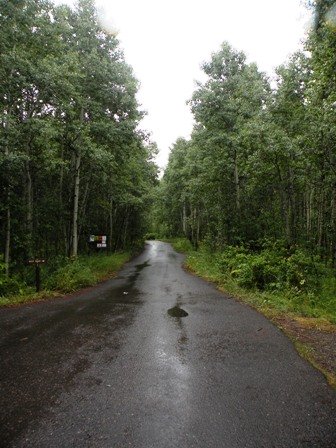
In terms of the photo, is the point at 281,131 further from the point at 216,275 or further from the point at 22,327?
the point at 22,327

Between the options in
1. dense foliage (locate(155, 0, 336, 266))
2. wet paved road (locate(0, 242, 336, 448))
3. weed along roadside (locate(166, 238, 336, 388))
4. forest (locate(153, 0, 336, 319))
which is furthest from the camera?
dense foliage (locate(155, 0, 336, 266))

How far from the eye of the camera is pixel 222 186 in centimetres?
2202

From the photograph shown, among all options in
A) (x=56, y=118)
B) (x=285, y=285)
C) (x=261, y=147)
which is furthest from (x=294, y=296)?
(x=56, y=118)

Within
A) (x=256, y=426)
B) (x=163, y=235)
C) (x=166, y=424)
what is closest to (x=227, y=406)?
(x=256, y=426)

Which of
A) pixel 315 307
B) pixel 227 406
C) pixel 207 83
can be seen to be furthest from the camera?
pixel 207 83

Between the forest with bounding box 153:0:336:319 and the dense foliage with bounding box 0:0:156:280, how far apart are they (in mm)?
5684

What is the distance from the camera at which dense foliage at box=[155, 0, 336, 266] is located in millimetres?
13961

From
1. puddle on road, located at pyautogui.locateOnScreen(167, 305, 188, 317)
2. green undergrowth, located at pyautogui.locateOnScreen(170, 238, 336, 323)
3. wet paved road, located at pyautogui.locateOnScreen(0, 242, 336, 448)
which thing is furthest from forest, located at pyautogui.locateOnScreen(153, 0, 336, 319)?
wet paved road, located at pyautogui.locateOnScreen(0, 242, 336, 448)

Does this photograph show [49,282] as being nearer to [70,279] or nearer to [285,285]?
[70,279]

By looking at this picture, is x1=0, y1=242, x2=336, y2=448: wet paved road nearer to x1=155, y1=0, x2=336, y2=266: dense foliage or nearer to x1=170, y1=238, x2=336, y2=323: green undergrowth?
x1=170, y1=238, x2=336, y2=323: green undergrowth

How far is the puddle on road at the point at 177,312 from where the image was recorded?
8117 millimetres

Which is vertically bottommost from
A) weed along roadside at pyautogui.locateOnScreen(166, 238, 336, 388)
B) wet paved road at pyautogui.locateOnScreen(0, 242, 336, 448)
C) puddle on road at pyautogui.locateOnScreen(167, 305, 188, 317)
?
puddle on road at pyautogui.locateOnScreen(167, 305, 188, 317)

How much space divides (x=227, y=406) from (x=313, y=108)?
11.5 m

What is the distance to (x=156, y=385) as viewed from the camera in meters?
4.25
